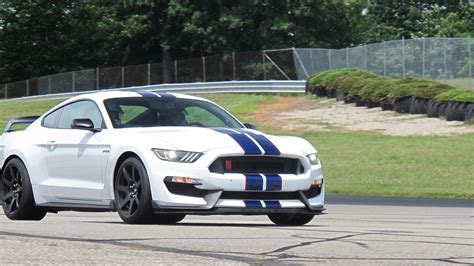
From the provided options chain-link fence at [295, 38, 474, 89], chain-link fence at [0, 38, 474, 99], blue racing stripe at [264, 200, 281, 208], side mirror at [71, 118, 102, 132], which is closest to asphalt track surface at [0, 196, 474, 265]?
blue racing stripe at [264, 200, 281, 208]

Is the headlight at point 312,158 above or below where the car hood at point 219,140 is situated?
below

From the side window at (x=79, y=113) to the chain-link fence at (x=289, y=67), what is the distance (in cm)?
2904

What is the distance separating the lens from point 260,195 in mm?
12141

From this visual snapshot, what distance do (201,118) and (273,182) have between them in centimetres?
159

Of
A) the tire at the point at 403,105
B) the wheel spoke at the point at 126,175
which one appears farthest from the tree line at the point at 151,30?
the wheel spoke at the point at 126,175

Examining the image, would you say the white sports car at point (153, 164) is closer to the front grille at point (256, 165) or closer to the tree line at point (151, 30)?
the front grille at point (256, 165)

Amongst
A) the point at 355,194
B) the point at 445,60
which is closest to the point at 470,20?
the point at 445,60

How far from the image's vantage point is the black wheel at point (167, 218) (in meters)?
12.3

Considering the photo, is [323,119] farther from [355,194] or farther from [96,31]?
[96,31]

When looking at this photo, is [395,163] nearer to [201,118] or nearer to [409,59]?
[201,118]

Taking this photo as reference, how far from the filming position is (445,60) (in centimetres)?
4294

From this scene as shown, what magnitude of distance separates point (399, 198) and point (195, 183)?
374 inches

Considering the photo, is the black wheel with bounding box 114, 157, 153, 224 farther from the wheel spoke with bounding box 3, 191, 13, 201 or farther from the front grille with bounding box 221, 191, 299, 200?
the wheel spoke with bounding box 3, 191, 13, 201

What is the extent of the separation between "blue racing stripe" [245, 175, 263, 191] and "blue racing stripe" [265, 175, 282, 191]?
0.08 m
